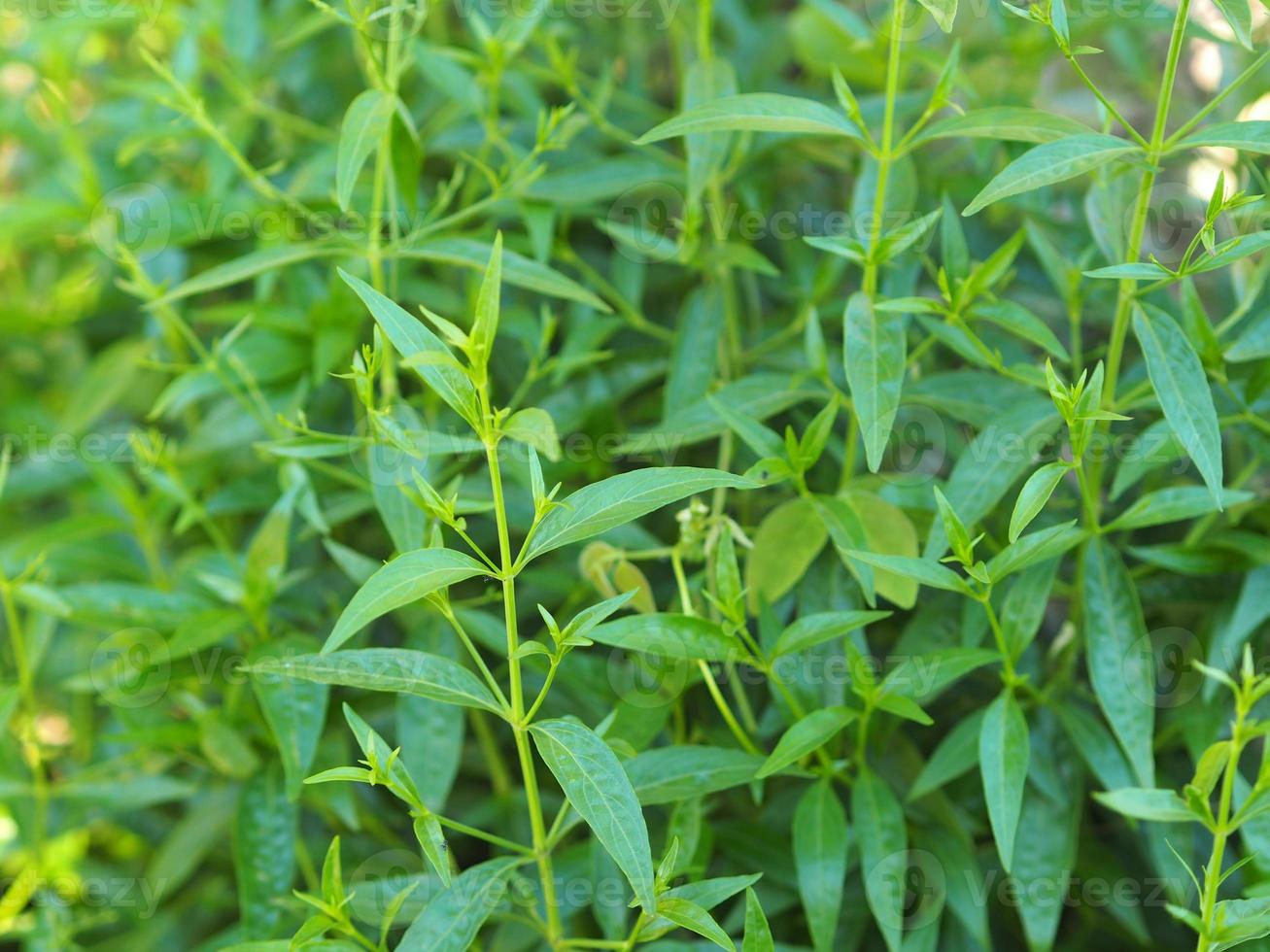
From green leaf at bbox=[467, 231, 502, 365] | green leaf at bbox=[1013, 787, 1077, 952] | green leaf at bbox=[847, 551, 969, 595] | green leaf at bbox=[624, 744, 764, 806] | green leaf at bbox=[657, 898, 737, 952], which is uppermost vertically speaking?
green leaf at bbox=[467, 231, 502, 365]

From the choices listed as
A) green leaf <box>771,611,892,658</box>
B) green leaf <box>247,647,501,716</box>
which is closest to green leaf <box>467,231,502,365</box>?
green leaf <box>247,647,501,716</box>

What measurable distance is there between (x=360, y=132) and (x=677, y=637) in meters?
0.44

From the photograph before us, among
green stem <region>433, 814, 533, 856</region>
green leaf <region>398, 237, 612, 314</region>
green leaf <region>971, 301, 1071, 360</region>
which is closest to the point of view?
green stem <region>433, 814, 533, 856</region>

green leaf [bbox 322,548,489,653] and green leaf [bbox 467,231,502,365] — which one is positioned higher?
green leaf [bbox 467,231,502,365]

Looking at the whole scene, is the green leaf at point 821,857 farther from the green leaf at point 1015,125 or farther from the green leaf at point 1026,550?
the green leaf at point 1015,125

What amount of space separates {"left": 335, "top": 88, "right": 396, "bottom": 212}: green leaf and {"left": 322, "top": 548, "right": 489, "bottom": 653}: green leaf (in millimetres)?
301

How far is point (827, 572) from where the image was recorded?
41.0 inches

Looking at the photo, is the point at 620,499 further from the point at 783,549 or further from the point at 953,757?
the point at 953,757

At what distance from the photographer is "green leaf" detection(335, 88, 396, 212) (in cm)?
88

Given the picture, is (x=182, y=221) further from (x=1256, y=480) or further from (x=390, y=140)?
(x=1256, y=480)

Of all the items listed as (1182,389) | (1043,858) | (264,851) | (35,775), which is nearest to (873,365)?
(1182,389)

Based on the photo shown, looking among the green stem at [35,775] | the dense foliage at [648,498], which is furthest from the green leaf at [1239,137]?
the green stem at [35,775]

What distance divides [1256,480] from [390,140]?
2.81 feet

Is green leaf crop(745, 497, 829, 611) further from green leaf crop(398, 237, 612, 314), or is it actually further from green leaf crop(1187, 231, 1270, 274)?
green leaf crop(1187, 231, 1270, 274)
